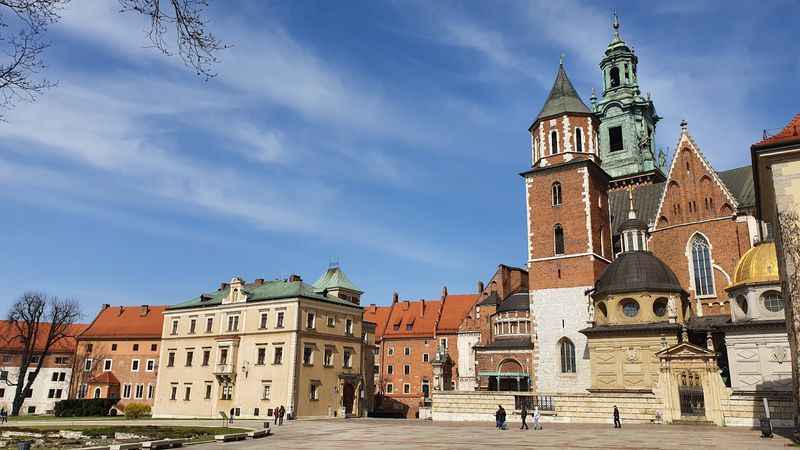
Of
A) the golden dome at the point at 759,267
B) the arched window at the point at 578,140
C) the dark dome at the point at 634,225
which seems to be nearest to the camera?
the golden dome at the point at 759,267

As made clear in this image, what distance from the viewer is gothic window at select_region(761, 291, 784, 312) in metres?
32.0

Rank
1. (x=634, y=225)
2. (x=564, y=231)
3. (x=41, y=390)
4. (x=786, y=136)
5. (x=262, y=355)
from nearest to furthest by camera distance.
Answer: (x=786, y=136)
(x=634, y=225)
(x=564, y=231)
(x=262, y=355)
(x=41, y=390)

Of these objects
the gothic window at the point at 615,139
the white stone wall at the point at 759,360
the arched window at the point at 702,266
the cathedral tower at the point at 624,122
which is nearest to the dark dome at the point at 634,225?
the arched window at the point at 702,266

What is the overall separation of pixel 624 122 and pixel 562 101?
2494 cm

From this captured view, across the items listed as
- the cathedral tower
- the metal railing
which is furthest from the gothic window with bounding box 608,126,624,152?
the metal railing

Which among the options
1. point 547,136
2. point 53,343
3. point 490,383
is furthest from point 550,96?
point 53,343

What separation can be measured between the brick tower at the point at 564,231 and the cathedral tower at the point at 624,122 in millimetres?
20577

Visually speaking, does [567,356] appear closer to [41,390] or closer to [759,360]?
[759,360]

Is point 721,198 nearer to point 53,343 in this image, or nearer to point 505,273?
point 505,273

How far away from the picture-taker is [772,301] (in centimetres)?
3225

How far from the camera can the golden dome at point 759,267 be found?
106ft

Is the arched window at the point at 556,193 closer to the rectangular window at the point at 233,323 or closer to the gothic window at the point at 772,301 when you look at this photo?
the gothic window at the point at 772,301

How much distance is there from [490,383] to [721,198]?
21.3m

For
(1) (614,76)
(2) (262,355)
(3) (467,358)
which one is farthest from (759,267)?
(1) (614,76)
